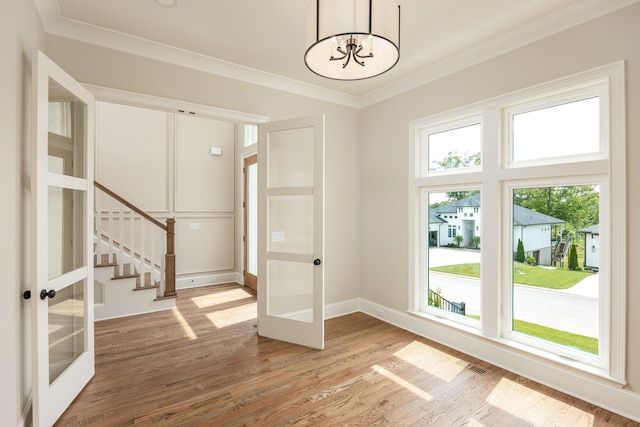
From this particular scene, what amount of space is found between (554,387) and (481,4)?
3.00 metres

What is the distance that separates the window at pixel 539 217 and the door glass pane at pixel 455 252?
1 cm

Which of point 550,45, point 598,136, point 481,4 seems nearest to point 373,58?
point 481,4

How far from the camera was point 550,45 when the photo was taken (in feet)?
8.09

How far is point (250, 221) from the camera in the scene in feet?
18.4

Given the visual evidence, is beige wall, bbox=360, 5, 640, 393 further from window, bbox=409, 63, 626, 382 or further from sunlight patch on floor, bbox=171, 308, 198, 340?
sunlight patch on floor, bbox=171, 308, 198, 340

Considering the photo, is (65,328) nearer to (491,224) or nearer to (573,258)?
(491,224)

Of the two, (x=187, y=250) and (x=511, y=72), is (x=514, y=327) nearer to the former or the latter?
(x=511, y=72)

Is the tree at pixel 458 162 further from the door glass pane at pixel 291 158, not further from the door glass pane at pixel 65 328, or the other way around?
the door glass pane at pixel 65 328

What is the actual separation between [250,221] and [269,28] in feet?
11.6

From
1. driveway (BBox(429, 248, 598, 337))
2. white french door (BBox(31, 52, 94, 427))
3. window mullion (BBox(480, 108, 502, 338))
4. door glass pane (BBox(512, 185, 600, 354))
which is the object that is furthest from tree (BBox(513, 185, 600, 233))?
white french door (BBox(31, 52, 94, 427))

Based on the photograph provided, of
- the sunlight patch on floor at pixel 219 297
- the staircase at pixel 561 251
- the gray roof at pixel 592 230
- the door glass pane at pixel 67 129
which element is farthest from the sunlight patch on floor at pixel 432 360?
the door glass pane at pixel 67 129

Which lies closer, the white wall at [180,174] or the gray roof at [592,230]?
the gray roof at [592,230]

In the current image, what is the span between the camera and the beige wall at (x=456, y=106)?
2.10 meters

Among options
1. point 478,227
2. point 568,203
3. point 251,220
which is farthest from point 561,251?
point 251,220
